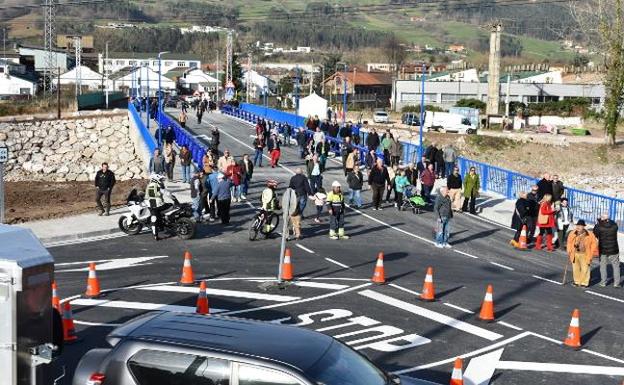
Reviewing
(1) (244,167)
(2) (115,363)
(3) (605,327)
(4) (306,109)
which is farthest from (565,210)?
(4) (306,109)

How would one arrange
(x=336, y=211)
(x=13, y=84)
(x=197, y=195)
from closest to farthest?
1. (x=336, y=211)
2. (x=197, y=195)
3. (x=13, y=84)

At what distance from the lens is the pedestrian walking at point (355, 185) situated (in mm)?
27969

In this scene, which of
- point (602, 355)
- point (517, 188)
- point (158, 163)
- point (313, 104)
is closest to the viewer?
point (602, 355)

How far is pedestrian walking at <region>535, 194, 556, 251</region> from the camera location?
23641 millimetres

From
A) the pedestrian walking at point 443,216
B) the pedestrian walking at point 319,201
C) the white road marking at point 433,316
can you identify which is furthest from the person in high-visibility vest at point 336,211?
Answer: the white road marking at point 433,316

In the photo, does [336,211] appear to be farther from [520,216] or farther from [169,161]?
[169,161]

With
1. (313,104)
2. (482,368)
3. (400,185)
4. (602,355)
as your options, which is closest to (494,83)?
(313,104)

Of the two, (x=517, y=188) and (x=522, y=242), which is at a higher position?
(x=517, y=188)

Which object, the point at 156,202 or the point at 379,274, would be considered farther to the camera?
the point at 156,202

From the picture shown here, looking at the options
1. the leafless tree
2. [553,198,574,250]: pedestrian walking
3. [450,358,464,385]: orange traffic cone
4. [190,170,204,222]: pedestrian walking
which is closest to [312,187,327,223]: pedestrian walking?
[190,170,204,222]: pedestrian walking

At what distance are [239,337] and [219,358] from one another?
1.33 feet

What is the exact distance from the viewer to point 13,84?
11675 cm

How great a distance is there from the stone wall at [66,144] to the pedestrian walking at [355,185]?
125 ft

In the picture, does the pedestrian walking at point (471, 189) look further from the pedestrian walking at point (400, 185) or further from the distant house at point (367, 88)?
the distant house at point (367, 88)
